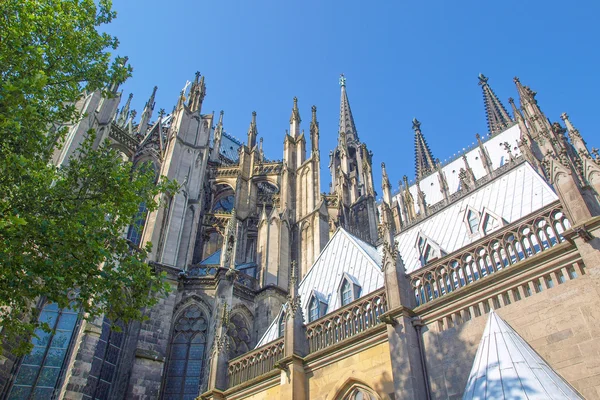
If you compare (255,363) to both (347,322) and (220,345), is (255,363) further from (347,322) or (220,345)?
(347,322)

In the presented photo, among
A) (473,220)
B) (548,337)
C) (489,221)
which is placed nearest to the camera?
(548,337)

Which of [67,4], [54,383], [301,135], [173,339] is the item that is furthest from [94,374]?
[301,135]

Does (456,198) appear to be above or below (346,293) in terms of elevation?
above

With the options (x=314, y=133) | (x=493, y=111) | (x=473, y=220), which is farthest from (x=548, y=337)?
(x=493, y=111)

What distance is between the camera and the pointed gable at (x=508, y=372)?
308 inches

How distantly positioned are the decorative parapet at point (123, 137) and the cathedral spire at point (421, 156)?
131ft

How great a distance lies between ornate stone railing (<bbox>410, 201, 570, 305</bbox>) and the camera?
9906mm

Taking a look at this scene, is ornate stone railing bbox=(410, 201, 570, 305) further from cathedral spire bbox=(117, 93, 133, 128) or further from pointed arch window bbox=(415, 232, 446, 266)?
cathedral spire bbox=(117, 93, 133, 128)

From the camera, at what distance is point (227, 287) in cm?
2133

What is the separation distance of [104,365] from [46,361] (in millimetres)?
1943

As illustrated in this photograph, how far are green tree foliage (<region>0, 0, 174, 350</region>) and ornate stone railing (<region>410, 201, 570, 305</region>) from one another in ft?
19.8

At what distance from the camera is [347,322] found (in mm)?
12773

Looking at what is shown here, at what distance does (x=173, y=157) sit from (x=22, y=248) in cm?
1786

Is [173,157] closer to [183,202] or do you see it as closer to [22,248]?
[183,202]
